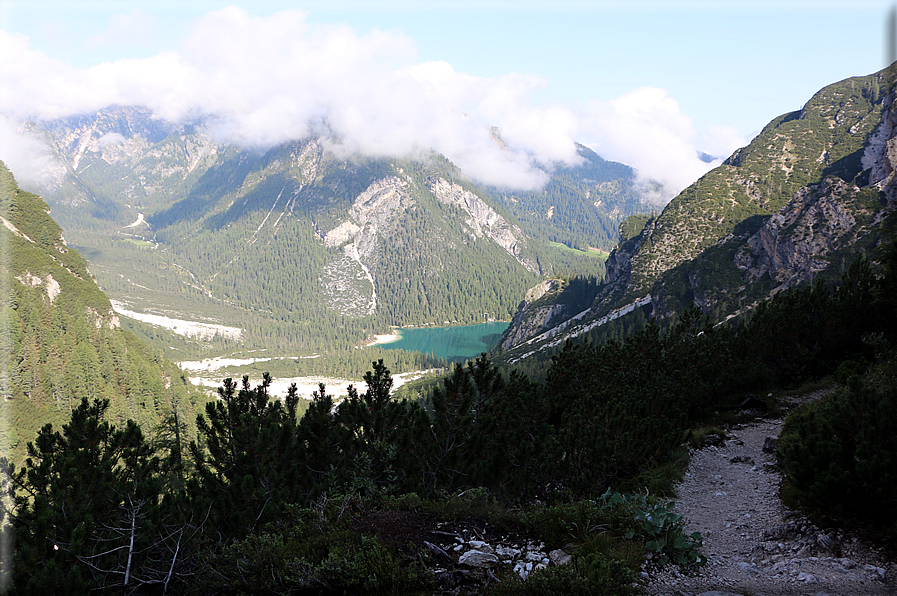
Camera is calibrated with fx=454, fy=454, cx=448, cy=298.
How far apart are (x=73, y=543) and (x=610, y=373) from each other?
22.5 meters

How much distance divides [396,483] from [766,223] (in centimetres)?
13375

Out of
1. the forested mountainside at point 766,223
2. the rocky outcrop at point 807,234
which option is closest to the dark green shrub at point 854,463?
the forested mountainside at point 766,223

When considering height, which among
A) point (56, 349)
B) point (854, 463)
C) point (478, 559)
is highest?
point (56, 349)

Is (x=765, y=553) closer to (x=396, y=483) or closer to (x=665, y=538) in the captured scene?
(x=665, y=538)

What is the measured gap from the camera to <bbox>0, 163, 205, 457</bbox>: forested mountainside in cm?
6825

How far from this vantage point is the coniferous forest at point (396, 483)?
27.0 feet

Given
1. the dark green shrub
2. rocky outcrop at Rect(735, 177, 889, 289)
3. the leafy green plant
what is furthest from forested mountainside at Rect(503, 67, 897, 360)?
the leafy green plant

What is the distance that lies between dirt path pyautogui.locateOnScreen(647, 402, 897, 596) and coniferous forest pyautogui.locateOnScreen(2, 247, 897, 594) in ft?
1.68

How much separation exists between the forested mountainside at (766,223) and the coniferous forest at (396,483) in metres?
90.4

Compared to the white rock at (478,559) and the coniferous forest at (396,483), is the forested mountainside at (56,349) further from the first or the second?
the white rock at (478,559)

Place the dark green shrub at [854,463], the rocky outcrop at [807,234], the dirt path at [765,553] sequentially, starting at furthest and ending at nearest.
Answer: the rocky outcrop at [807,234] → the dark green shrub at [854,463] → the dirt path at [765,553]

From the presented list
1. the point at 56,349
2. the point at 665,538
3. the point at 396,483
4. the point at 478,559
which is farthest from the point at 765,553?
the point at 56,349

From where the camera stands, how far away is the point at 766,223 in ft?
379

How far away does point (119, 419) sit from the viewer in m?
73.7
